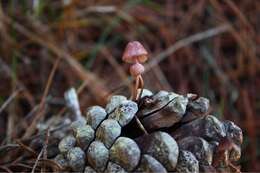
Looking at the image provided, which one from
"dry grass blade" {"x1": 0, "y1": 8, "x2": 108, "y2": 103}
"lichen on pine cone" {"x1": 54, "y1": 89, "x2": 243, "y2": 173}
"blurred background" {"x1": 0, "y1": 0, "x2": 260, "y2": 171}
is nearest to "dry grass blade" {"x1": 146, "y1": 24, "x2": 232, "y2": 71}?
"blurred background" {"x1": 0, "y1": 0, "x2": 260, "y2": 171}

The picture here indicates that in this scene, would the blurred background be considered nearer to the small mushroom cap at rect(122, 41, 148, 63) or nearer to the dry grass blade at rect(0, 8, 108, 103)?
the dry grass blade at rect(0, 8, 108, 103)

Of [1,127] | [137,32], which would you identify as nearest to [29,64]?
[1,127]

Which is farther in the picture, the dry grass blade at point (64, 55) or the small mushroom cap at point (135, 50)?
the dry grass blade at point (64, 55)

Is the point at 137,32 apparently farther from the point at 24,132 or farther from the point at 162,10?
the point at 24,132

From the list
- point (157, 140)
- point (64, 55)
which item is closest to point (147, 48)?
point (64, 55)

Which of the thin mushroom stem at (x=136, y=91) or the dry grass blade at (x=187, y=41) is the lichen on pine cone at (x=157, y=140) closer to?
the thin mushroom stem at (x=136, y=91)

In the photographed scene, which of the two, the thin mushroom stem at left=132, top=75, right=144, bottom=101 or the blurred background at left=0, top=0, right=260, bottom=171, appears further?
the blurred background at left=0, top=0, right=260, bottom=171

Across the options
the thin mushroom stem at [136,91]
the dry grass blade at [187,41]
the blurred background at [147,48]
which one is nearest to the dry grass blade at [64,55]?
the blurred background at [147,48]
